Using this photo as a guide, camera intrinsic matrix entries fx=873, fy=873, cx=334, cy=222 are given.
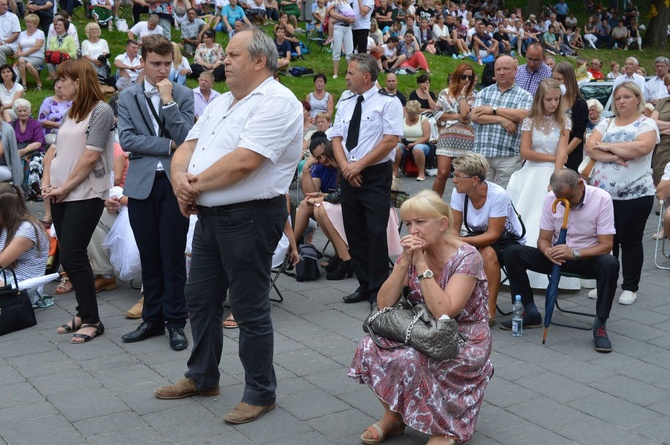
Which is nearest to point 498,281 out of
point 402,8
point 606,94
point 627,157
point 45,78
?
point 627,157

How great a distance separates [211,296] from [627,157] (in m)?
3.90

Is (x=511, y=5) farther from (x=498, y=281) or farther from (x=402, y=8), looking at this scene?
(x=498, y=281)

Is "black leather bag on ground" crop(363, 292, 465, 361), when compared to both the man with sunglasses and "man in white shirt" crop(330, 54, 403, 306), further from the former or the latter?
the man with sunglasses

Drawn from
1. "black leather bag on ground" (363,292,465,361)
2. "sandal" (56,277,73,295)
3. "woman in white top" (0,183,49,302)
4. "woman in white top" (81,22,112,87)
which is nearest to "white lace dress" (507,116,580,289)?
"black leather bag on ground" (363,292,465,361)

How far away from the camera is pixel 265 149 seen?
13.9 feet

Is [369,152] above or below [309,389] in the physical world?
above

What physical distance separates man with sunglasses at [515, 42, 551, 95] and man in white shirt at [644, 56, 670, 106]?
6.63 m

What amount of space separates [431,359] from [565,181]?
236cm

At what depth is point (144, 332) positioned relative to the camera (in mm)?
5914

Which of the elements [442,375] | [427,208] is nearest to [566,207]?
[427,208]

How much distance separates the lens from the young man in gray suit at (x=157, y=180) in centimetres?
561

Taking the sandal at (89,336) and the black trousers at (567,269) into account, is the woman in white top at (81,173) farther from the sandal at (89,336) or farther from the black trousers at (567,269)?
the black trousers at (567,269)

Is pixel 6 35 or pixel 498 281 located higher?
pixel 6 35

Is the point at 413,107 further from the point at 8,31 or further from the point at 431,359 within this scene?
the point at 431,359
